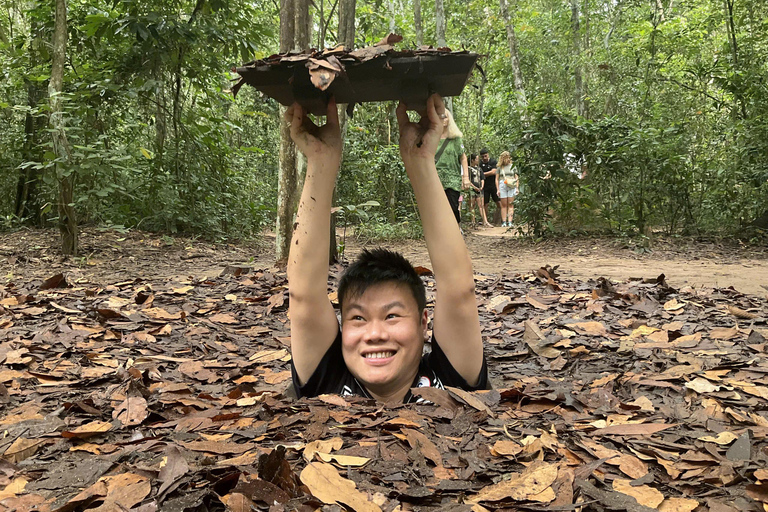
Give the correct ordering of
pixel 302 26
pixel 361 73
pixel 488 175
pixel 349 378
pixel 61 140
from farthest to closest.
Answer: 1. pixel 488 175
2. pixel 61 140
3. pixel 302 26
4. pixel 349 378
5. pixel 361 73

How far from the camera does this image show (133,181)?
9219 mm

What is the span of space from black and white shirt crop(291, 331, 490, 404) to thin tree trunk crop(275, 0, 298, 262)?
3.33 metres

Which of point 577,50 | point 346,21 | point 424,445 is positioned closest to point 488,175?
point 577,50

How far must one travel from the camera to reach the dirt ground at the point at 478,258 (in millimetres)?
6375

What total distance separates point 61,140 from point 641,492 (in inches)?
262

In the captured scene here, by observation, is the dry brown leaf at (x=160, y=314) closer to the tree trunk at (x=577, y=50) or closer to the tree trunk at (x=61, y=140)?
the tree trunk at (x=61, y=140)

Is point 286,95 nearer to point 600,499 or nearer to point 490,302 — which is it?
point 600,499

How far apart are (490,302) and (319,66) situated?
2981 mm

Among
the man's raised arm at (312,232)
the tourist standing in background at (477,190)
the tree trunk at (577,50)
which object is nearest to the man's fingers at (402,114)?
the man's raised arm at (312,232)

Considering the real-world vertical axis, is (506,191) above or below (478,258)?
above

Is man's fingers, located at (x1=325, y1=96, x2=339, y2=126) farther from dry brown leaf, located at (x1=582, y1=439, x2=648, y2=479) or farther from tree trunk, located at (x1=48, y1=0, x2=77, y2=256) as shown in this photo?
tree trunk, located at (x1=48, y1=0, x2=77, y2=256)

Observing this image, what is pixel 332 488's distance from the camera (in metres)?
1.50

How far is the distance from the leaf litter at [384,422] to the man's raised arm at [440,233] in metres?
0.33

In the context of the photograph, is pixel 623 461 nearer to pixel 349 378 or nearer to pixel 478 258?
pixel 349 378
